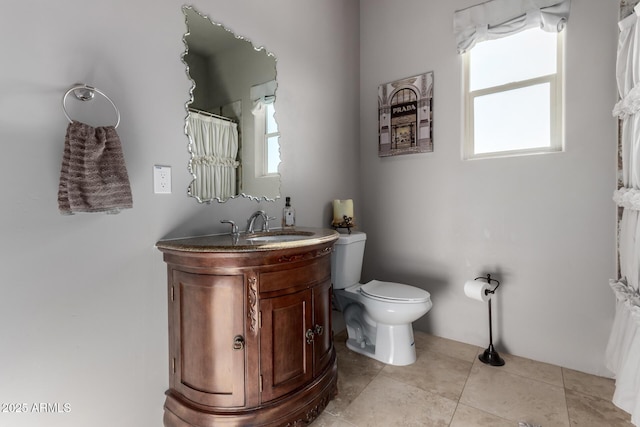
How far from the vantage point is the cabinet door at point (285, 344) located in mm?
1302

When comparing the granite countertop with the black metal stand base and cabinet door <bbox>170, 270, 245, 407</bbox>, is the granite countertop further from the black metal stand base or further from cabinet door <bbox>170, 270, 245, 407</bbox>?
the black metal stand base

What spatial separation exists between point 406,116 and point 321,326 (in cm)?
188

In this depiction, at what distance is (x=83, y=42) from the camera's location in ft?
3.92

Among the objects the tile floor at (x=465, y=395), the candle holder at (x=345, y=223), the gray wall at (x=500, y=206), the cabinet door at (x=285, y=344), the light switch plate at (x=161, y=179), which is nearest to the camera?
the cabinet door at (x=285, y=344)

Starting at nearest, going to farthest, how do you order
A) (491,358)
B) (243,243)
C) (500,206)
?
(243,243)
(491,358)
(500,206)

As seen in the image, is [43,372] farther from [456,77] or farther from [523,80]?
[523,80]

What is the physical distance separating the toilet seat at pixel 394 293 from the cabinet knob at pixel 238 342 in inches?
40.2

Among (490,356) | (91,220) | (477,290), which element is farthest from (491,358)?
(91,220)

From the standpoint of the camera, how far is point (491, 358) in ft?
6.77

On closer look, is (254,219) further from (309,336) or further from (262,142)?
(309,336)

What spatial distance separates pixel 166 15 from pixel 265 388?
1808 millimetres

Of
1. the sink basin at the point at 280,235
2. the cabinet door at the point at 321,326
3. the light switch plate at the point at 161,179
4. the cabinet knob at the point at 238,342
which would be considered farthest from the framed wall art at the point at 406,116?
the cabinet knob at the point at 238,342

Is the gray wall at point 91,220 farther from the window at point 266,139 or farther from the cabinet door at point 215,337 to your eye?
the window at point 266,139

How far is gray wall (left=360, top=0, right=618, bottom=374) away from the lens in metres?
1.85
